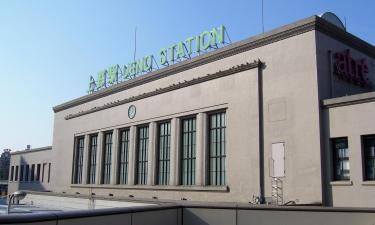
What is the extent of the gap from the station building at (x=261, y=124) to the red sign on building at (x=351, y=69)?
7cm

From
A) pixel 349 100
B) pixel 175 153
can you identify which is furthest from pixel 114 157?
pixel 349 100

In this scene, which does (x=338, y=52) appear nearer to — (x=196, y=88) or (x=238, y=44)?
(x=238, y=44)

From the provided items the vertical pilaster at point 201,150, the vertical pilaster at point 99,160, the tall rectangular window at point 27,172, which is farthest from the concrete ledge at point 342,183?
the tall rectangular window at point 27,172

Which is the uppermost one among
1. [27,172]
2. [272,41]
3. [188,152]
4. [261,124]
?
[272,41]

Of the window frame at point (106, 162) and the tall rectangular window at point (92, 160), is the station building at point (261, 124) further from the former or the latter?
the tall rectangular window at point (92, 160)

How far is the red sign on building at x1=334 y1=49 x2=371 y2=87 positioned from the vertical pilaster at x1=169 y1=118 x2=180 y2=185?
1309 cm

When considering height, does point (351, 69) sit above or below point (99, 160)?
above

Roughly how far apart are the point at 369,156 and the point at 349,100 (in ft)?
10.2

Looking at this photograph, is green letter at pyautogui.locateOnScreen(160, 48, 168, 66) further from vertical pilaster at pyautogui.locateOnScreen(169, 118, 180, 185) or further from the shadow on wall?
the shadow on wall

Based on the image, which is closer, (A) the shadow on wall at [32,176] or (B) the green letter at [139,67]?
(B) the green letter at [139,67]

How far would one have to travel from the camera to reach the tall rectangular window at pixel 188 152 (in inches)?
1293

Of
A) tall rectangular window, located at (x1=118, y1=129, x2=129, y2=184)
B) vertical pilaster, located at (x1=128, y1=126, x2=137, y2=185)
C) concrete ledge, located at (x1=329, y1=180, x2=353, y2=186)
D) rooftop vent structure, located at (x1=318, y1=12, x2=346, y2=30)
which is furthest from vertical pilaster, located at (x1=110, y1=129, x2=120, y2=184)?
concrete ledge, located at (x1=329, y1=180, x2=353, y2=186)

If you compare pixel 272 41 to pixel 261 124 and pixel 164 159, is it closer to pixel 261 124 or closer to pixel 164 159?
pixel 261 124

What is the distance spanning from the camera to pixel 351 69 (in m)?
27.8
